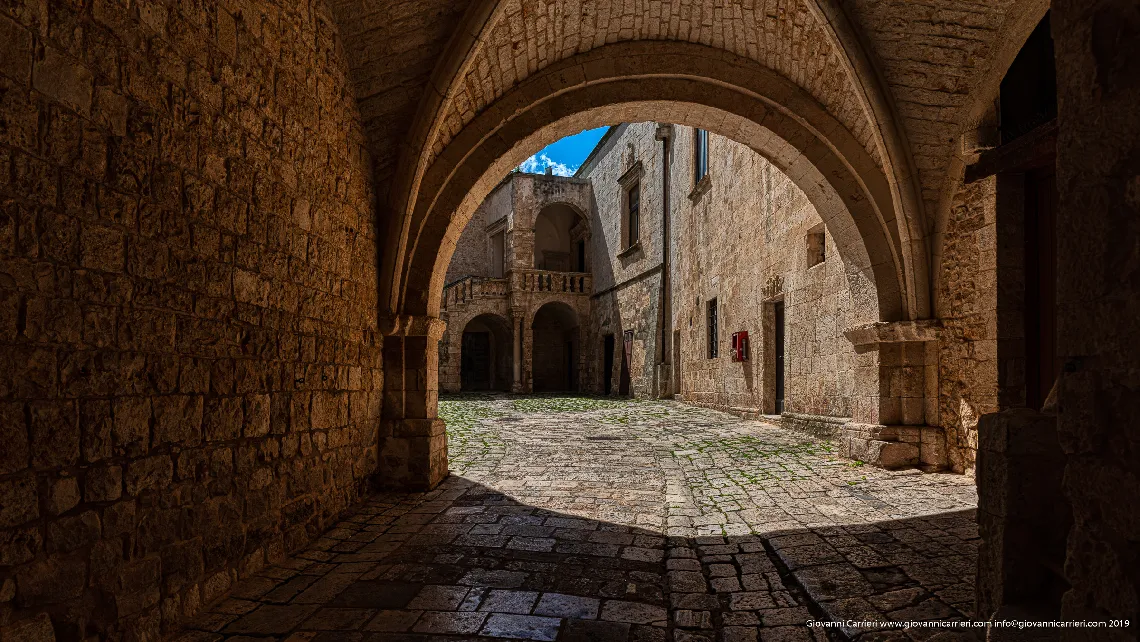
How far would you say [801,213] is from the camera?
8930 mm

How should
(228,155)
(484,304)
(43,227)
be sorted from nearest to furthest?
1. (43,227)
2. (228,155)
3. (484,304)

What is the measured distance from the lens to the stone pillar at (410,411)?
17.3 ft

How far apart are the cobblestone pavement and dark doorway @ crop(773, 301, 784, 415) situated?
4.10m

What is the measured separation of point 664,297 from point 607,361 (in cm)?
469

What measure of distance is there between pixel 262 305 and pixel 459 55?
103 inches

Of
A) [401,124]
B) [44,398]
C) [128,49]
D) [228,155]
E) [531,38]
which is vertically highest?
[531,38]

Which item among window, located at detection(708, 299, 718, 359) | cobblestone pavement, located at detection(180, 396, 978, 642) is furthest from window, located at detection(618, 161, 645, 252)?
cobblestone pavement, located at detection(180, 396, 978, 642)

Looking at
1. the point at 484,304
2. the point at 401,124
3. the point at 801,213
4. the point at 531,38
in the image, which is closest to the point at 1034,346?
the point at 801,213

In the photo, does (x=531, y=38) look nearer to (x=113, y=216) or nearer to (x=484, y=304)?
(x=113, y=216)

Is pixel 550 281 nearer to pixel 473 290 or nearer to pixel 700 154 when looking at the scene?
pixel 473 290

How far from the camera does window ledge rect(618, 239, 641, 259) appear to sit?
18.3 meters

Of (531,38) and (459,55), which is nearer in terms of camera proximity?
(459,55)

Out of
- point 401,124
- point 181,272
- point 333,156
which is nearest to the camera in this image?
point 181,272

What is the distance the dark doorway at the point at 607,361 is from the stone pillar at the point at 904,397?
14140mm
